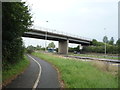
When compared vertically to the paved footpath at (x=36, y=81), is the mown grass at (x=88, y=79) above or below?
above

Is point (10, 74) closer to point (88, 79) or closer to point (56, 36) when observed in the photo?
point (88, 79)

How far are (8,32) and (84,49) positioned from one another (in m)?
97.8

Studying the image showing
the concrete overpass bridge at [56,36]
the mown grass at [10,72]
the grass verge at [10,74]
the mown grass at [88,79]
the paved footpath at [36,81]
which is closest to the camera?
the mown grass at [88,79]

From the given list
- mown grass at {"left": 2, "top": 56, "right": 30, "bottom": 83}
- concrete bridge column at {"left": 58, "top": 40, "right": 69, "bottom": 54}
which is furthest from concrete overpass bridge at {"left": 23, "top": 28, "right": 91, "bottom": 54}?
mown grass at {"left": 2, "top": 56, "right": 30, "bottom": 83}

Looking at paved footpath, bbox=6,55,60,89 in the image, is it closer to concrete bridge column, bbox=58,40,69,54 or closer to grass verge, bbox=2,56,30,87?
grass verge, bbox=2,56,30,87

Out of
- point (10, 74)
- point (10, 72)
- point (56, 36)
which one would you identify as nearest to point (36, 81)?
point (10, 74)

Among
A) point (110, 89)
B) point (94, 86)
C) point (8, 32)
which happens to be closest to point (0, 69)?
point (8, 32)

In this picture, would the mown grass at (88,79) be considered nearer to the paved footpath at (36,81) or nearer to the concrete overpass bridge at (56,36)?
the paved footpath at (36,81)

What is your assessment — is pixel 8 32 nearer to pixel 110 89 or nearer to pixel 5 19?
pixel 5 19

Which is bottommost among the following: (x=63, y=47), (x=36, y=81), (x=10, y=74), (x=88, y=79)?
(x=36, y=81)

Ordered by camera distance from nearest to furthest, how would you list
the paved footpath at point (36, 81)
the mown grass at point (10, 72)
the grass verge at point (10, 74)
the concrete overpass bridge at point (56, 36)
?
1. the paved footpath at point (36, 81)
2. the grass verge at point (10, 74)
3. the mown grass at point (10, 72)
4. the concrete overpass bridge at point (56, 36)

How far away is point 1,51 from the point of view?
1669cm

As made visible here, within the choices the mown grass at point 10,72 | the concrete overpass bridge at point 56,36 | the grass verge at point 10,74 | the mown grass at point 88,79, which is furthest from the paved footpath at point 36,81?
the concrete overpass bridge at point 56,36

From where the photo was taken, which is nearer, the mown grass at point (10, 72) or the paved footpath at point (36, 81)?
the paved footpath at point (36, 81)
